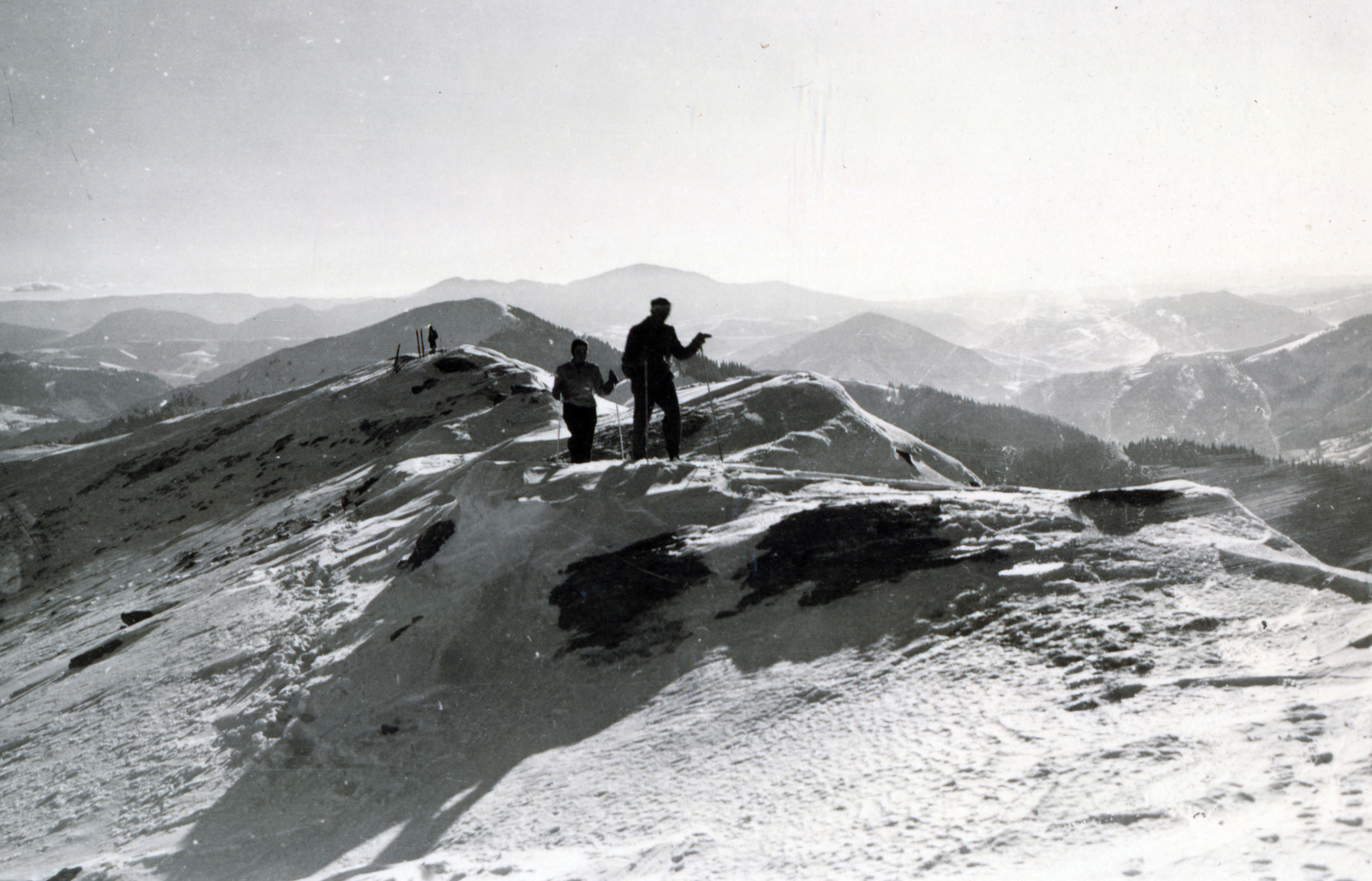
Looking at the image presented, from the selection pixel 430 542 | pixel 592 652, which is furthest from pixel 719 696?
pixel 430 542

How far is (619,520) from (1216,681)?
19.3 ft

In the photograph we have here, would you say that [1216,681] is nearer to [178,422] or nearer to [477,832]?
[477,832]

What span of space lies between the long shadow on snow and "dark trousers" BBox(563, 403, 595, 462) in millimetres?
3131

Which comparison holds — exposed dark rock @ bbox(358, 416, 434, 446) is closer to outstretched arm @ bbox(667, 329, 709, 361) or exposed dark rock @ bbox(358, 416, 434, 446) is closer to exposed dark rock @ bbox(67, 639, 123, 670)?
exposed dark rock @ bbox(67, 639, 123, 670)

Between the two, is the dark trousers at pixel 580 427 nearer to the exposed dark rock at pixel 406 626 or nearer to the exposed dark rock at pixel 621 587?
the exposed dark rock at pixel 621 587

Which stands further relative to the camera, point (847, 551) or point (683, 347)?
point (683, 347)

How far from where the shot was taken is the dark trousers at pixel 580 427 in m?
10.6

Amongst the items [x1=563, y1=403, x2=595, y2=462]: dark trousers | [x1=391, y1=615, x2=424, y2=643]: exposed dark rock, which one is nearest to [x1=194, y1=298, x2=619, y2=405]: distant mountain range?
[x1=563, y1=403, x2=595, y2=462]: dark trousers

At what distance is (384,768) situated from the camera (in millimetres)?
6145

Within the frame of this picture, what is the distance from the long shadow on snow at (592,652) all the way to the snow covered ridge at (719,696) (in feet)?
0.11

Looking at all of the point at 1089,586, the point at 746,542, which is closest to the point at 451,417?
the point at 746,542

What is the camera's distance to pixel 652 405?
1013cm

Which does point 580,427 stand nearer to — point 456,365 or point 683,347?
point 683,347

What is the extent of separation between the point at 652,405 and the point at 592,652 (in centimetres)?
423
